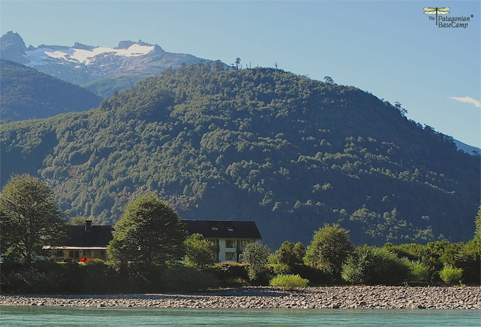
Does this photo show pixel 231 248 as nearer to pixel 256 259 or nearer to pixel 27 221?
pixel 256 259

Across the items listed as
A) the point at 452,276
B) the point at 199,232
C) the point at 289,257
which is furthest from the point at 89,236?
the point at 452,276

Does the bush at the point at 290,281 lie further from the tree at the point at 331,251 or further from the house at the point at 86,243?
the house at the point at 86,243

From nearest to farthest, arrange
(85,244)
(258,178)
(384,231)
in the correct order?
(85,244)
(384,231)
(258,178)

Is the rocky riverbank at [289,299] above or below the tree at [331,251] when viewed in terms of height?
below

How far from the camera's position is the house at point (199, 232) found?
66938 mm

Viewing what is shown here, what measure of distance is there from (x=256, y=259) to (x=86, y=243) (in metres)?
18.3

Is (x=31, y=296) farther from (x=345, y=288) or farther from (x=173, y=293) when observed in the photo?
(x=345, y=288)

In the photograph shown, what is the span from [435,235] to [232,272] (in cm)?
13580

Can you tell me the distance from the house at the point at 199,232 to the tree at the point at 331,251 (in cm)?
1388

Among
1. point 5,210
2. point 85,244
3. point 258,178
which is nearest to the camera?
point 5,210

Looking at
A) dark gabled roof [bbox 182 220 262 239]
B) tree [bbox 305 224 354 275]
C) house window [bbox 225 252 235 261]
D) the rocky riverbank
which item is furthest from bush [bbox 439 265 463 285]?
house window [bbox 225 252 235 261]

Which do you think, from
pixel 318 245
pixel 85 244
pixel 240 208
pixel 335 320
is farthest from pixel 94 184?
pixel 335 320

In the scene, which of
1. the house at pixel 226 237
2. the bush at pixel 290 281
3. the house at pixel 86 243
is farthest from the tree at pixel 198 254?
the house at pixel 226 237

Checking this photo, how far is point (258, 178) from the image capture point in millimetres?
194250
